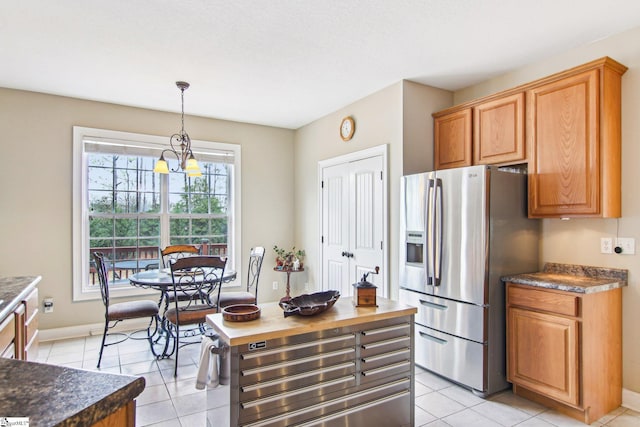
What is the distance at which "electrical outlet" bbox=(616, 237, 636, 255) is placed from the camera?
2625 millimetres

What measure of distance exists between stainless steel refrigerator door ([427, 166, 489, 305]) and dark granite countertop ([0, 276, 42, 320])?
2.89m

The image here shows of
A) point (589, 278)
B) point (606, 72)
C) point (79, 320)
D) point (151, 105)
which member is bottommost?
point (79, 320)

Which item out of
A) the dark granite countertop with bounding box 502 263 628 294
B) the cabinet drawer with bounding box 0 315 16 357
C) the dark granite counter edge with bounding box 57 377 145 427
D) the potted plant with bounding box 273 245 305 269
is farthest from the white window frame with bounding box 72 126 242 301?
the dark granite countertop with bounding box 502 263 628 294

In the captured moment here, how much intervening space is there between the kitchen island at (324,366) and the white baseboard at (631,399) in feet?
5.60

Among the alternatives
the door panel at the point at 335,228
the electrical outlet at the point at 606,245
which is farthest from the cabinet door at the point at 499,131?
the door panel at the point at 335,228

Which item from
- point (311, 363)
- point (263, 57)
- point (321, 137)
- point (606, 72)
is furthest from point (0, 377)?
point (321, 137)

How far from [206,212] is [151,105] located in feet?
4.96

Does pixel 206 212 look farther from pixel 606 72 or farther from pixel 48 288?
pixel 606 72

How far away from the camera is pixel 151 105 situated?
4.46 metres

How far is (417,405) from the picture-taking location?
2715 millimetres

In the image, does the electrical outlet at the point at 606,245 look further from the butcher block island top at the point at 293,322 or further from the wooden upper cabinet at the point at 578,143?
the butcher block island top at the point at 293,322

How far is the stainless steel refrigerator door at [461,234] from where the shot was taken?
2.83 meters

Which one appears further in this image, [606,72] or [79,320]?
[79,320]

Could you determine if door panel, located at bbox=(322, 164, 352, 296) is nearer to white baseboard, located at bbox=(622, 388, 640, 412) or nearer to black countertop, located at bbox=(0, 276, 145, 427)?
white baseboard, located at bbox=(622, 388, 640, 412)
